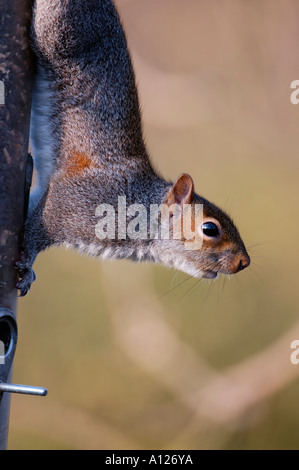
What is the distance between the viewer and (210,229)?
322 centimetres

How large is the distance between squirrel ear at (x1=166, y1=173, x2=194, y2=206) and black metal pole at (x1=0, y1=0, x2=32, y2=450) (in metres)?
0.69

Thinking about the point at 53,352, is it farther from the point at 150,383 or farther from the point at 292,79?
the point at 292,79

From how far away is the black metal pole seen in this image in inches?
108

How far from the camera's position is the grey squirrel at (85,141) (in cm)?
291

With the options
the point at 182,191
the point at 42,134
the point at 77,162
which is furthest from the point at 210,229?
the point at 42,134

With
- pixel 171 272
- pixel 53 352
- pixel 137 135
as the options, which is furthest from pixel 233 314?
pixel 137 135

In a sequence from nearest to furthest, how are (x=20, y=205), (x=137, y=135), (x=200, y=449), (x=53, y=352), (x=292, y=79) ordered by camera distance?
(x=20, y=205), (x=137, y=135), (x=200, y=449), (x=53, y=352), (x=292, y=79)

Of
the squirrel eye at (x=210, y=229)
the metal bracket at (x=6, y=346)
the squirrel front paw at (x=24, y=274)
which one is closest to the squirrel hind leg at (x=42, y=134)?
the squirrel front paw at (x=24, y=274)

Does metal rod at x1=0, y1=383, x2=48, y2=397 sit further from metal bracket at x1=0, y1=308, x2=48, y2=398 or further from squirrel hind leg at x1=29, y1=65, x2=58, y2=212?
squirrel hind leg at x1=29, y1=65, x2=58, y2=212

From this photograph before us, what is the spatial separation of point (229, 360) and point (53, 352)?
151cm

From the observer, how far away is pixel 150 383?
5.89 meters

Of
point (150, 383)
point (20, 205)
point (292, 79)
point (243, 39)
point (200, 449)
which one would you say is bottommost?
point (200, 449)

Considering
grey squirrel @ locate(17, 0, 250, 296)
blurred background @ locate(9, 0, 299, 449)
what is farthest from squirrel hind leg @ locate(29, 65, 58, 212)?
blurred background @ locate(9, 0, 299, 449)

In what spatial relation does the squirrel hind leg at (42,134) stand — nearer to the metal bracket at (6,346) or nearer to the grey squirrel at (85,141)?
the grey squirrel at (85,141)
